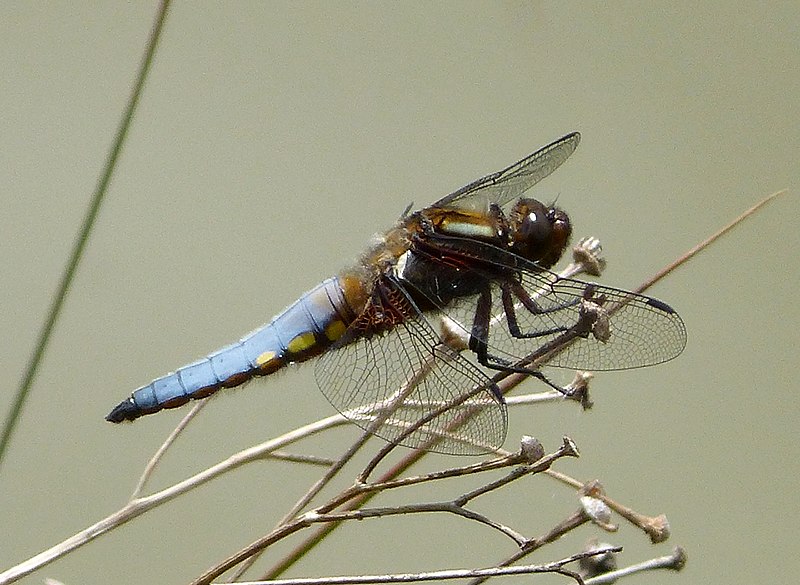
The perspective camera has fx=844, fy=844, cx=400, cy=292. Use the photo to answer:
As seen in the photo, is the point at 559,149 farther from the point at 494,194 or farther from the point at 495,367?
the point at 495,367

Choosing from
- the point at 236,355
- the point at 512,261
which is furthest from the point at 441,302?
the point at 236,355

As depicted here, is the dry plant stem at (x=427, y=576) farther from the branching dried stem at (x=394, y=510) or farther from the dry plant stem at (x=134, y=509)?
the dry plant stem at (x=134, y=509)

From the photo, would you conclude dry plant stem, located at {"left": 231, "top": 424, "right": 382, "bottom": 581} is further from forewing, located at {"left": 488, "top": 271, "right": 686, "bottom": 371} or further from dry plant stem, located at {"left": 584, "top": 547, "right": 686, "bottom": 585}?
forewing, located at {"left": 488, "top": 271, "right": 686, "bottom": 371}

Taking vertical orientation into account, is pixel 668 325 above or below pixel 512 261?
below

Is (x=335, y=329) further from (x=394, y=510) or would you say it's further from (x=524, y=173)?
(x=394, y=510)

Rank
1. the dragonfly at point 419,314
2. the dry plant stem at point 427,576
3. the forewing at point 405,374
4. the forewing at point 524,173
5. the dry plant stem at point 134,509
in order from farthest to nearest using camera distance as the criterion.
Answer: the forewing at point 524,173 < the dragonfly at point 419,314 < the forewing at point 405,374 < the dry plant stem at point 134,509 < the dry plant stem at point 427,576

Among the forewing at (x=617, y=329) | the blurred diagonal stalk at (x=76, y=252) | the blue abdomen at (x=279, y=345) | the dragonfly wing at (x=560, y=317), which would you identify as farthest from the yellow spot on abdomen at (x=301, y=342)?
the blurred diagonal stalk at (x=76, y=252)

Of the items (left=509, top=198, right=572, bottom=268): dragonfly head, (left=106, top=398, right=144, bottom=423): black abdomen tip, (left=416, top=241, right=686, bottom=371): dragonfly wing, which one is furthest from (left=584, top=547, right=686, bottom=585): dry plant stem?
(left=106, top=398, right=144, bottom=423): black abdomen tip
